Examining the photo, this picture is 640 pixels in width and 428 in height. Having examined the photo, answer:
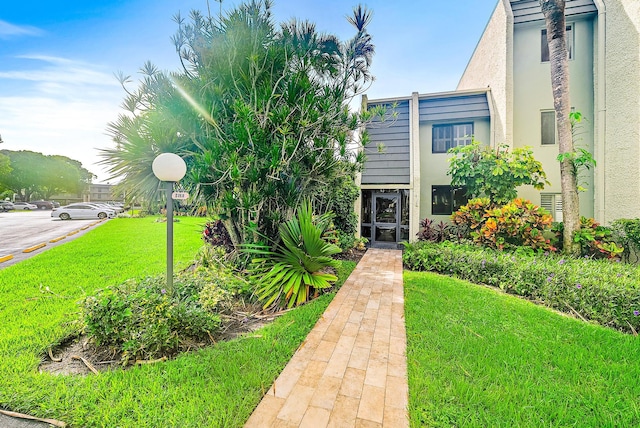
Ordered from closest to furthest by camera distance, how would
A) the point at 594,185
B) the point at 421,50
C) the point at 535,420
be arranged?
1. the point at 535,420
2. the point at 421,50
3. the point at 594,185

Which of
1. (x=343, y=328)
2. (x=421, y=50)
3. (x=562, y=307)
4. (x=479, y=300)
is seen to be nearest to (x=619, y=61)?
(x=421, y=50)

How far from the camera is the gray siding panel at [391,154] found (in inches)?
421

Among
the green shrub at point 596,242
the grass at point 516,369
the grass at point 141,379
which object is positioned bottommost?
the grass at point 516,369

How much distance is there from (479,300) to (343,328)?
285cm

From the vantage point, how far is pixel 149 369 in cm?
279

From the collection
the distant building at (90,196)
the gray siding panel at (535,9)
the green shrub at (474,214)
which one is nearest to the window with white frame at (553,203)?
the green shrub at (474,214)

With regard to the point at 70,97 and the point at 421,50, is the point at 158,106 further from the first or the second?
the point at 421,50

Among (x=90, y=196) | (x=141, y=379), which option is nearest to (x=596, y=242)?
(x=141, y=379)

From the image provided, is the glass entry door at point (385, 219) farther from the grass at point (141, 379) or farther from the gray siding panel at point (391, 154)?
the grass at point (141, 379)

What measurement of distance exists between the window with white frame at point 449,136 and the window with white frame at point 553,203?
3.53 meters

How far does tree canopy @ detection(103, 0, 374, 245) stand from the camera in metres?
4.92

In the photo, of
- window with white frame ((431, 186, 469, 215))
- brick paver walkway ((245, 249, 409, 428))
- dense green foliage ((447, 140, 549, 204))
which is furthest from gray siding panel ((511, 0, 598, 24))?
brick paver walkway ((245, 249, 409, 428))

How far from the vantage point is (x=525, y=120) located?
34.2 ft

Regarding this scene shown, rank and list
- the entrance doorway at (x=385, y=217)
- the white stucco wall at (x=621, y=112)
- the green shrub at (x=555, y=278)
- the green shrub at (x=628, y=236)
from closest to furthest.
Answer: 1. the green shrub at (x=555, y=278)
2. the green shrub at (x=628, y=236)
3. the white stucco wall at (x=621, y=112)
4. the entrance doorway at (x=385, y=217)
